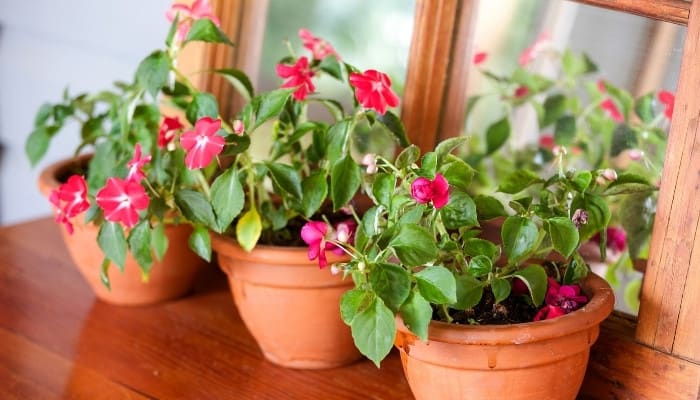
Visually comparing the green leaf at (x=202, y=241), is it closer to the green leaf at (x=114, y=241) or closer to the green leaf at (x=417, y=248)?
the green leaf at (x=114, y=241)

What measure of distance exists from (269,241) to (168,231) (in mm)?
170

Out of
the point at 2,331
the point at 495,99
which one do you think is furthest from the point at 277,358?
the point at 495,99

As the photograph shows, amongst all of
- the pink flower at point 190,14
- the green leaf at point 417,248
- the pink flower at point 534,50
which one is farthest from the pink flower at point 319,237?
the pink flower at point 534,50

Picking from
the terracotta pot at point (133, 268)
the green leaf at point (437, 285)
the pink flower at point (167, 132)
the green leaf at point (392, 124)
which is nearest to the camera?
the green leaf at point (437, 285)

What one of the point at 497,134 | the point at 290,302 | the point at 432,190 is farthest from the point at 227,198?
the point at 497,134

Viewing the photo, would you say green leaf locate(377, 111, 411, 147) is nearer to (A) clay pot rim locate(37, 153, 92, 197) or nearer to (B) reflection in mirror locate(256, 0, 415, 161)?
(B) reflection in mirror locate(256, 0, 415, 161)

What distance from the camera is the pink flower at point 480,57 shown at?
4.45 feet

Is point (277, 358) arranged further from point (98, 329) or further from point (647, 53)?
point (647, 53)

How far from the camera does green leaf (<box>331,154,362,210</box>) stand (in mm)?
1107

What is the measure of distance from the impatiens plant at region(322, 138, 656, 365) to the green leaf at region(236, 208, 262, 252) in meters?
0.11

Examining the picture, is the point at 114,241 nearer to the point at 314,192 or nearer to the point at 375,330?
the point at 314,192

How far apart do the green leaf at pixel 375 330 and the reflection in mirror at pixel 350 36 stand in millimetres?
472

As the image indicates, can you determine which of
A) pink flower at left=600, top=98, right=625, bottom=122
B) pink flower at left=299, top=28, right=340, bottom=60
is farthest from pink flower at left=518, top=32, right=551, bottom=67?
pink flower at left=299, top=28, right=340, bottom=60

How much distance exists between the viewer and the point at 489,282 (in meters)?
1.04
